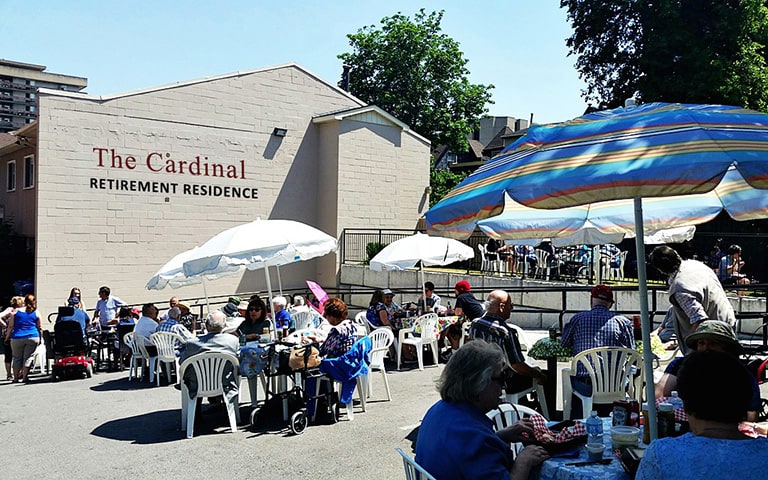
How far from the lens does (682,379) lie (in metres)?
2.55

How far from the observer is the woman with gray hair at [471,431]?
3.03m

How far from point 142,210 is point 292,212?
196 inches

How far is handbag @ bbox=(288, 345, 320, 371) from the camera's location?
7578mm

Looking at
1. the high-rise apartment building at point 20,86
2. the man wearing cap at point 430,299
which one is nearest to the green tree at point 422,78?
the man wearing cap at point 430,299

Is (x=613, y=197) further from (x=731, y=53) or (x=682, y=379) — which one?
(x=731, y=53)

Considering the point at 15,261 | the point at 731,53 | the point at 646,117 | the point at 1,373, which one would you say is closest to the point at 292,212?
the point at 15,261

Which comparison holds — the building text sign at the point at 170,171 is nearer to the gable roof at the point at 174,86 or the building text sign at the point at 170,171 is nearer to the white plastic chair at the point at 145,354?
the gable roof at the point at 174,86

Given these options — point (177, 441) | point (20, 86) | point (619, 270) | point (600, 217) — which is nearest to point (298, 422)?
point (177, 441)

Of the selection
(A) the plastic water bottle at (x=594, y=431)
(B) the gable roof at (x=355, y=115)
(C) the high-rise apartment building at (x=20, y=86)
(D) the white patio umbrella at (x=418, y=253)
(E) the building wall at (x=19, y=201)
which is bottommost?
(A) the plastic water bottle at (x=594, y=431)

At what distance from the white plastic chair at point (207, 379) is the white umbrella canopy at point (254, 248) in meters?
1.44

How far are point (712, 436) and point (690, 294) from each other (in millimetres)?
3479

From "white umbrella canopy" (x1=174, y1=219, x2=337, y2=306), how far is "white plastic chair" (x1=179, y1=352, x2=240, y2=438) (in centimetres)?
144

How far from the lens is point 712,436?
2430mm

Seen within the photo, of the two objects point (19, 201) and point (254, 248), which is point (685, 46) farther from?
point (19, 201)
